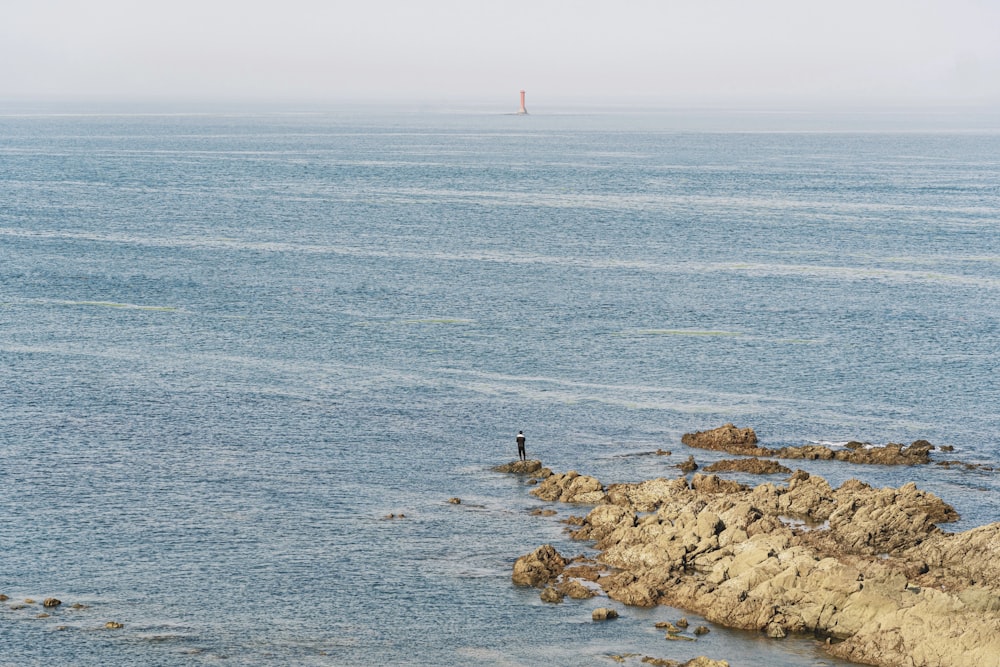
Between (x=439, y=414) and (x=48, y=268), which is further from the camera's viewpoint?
(x=48, y=268)

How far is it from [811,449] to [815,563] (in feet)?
68.3

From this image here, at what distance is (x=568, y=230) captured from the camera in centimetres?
15350

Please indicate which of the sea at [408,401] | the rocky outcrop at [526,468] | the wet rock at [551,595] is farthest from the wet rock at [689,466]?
the wet rock at [551,595]

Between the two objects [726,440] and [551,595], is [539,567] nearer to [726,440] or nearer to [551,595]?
[551,595]

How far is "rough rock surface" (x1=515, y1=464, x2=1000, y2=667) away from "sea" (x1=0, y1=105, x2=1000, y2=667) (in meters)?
1.51

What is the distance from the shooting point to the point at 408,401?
83125 millimetres

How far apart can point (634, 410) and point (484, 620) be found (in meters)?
31.3

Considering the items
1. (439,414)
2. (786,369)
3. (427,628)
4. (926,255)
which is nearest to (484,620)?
(427,628)

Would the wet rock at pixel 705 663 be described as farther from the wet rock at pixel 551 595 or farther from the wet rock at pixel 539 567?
the wet rock at pixel 539 567

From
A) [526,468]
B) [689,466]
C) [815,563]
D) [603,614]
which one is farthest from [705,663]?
[526,468]

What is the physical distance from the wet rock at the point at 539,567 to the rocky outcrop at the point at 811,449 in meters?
19.8

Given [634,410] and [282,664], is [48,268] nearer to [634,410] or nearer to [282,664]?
[634,410]

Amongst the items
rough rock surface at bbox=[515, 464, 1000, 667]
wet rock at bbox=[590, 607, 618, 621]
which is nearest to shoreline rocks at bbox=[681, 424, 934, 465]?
rough rock surface at bbox=[515, 464, 1000, 667]

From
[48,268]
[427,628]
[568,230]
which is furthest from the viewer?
[568,230]
